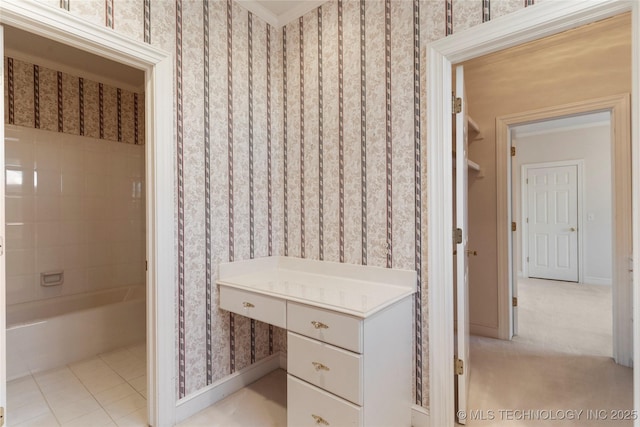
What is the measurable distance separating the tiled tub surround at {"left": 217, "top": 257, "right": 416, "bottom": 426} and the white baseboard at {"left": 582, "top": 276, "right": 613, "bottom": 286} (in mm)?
4937

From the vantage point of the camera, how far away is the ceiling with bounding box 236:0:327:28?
2.11 metres

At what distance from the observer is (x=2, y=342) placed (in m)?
1.31

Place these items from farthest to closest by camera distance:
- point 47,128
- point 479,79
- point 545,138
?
point 545,138 → point 479,79 → point 47,128

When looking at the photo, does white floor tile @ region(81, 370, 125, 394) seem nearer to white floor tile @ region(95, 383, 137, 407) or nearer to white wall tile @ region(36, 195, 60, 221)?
white floor tile @ region(95, 383, 137, 407)

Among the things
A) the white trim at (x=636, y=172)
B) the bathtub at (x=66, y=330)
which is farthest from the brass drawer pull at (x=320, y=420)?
the bathtub at (x=66, y=330)

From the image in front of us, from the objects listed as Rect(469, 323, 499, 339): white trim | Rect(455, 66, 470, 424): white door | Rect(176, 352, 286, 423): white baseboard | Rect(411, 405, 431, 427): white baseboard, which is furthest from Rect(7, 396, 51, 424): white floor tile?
Rect(469, 323, 499, 339): white trim

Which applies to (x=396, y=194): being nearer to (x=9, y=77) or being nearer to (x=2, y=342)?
(x=2, y=342)

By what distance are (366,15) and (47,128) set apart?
2.81m

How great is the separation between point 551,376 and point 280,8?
324 cm

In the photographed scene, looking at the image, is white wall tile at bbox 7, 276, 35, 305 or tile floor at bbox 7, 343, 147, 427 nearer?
tile floor at bbox 7, 343, 147, 427

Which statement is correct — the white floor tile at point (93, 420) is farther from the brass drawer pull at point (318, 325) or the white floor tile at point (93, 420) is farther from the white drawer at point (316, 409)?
the brass drawer pull at point (318, 325)

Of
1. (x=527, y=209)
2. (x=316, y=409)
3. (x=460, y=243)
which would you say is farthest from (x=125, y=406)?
(x=527, y=209)

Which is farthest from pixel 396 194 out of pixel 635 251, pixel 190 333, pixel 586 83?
pixel 586 83

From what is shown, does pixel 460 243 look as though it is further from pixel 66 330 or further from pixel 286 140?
pixel 66 330
